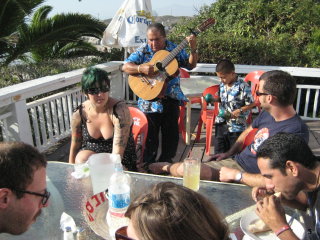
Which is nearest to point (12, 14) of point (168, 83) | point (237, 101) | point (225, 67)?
point (168, 83)

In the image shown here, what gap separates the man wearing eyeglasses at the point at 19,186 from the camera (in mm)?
1157

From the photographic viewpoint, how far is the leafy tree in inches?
229

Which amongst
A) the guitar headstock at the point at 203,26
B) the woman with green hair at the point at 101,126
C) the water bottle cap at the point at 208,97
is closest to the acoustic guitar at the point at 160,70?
the guitar headstock at the point at 203,26

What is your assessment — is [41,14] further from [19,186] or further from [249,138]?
[19,186]

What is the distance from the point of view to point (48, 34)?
720cm

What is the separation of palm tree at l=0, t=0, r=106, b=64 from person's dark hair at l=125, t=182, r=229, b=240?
260 inches

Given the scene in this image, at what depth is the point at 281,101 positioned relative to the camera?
2.29 metres

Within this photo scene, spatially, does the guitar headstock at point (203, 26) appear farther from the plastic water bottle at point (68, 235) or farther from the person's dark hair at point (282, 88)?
the plastic water bottle at point (68, 235)

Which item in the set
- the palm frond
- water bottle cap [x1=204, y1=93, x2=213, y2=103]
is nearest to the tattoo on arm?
water bottle cap [x1=204, y1=93, x2=213, y2=103]

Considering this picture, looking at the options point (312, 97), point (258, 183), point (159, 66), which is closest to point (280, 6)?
point (312, 97)

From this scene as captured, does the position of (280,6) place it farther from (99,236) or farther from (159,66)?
(99,236)

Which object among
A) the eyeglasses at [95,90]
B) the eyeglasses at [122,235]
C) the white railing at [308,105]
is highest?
the eyeglasses at [95,90]

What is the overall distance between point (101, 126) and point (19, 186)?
4.77ft

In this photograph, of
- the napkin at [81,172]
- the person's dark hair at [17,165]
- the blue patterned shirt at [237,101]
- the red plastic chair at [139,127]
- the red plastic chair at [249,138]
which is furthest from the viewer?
the blue patterned shirt at [237,101]
